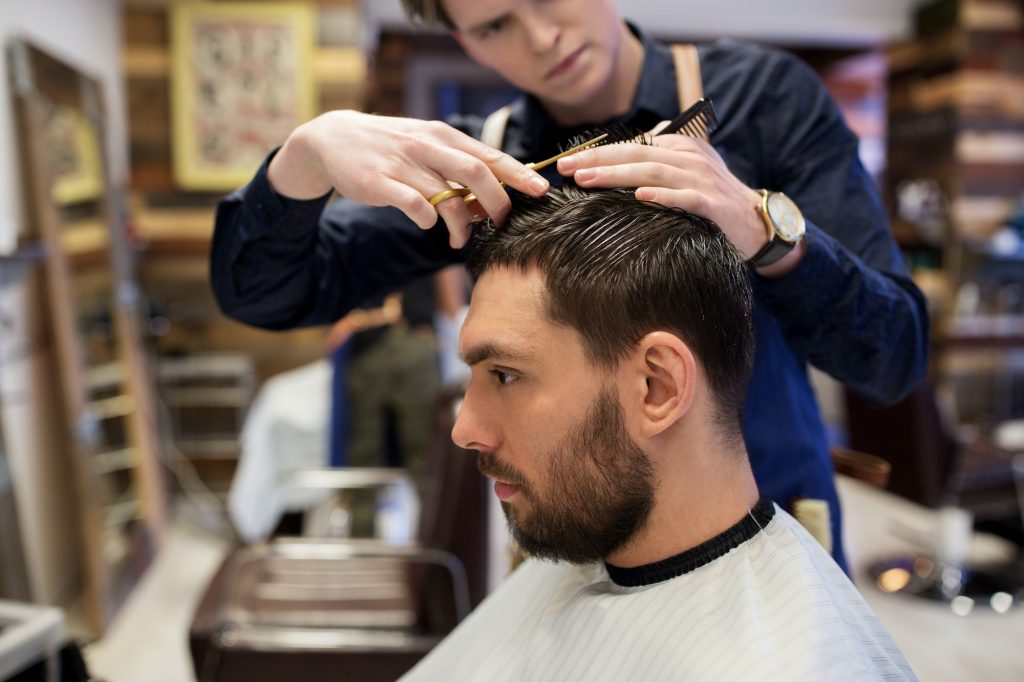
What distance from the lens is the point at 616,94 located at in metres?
1.17

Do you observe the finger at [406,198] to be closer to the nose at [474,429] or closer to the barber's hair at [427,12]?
the nose at [474,429]

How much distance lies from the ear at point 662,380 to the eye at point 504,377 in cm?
13

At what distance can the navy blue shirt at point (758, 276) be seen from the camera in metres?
1.02

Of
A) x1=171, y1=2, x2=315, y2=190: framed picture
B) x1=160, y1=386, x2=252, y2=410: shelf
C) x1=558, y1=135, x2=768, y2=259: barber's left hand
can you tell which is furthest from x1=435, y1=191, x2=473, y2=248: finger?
x1=160, y1=386, x2=252, y2=410: shelf

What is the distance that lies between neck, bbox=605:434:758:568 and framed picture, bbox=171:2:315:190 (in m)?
3.96

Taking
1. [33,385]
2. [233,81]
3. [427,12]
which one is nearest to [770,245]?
[427,12]

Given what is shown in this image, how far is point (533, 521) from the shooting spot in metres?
0.93

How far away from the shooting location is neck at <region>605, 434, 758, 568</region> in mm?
911

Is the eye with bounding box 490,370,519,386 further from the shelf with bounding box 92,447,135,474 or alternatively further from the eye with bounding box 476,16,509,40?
the shelf with bounding box 92,447,135,474

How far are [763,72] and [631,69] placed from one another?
17 centimetres

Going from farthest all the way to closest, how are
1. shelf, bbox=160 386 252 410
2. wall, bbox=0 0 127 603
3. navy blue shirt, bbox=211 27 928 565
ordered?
shelf, bbox=160 386 252 410 → wall, bbox=0 0 127 603 → navy blue shirt, bbox=211 27 928 565

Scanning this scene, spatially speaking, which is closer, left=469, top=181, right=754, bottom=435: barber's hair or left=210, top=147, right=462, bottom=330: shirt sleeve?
left=469, top=181, right=754, bottom=435: barber's hair

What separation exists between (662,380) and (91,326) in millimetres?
3309

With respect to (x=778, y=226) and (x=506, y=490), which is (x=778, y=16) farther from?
(x=506, y=490)
